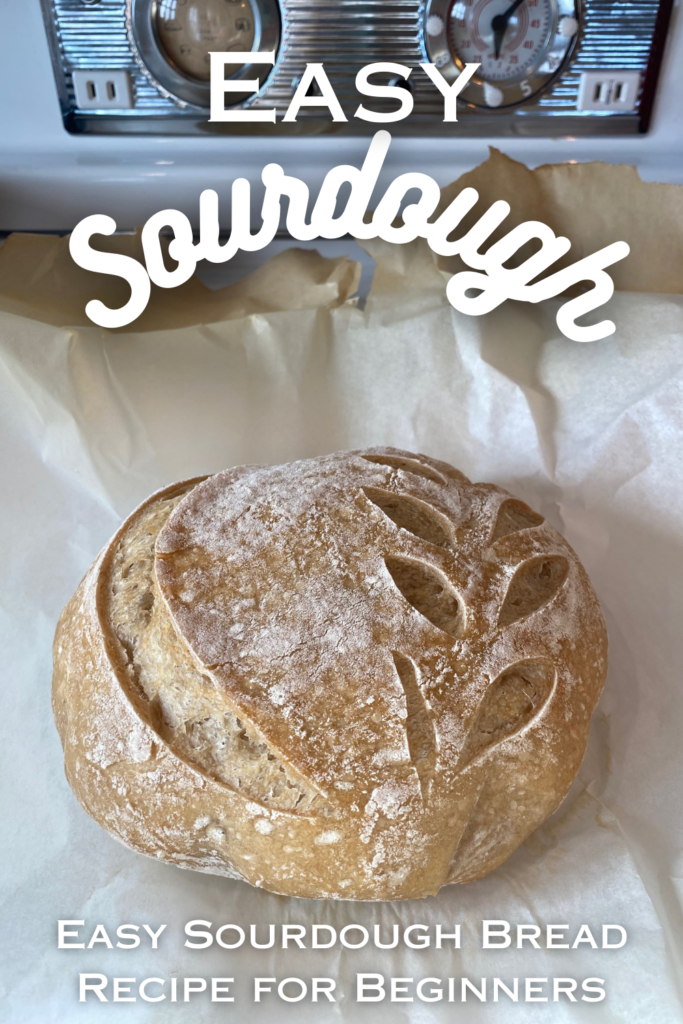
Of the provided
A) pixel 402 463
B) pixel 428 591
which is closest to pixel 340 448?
pixel 402 463

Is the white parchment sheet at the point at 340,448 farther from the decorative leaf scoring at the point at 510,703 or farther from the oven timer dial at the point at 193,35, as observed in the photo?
the oven timer dial at the point at 193,35

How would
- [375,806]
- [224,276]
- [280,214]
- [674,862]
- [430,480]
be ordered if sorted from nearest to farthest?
[375,806]
[674,862]
[430,480]
[280,214]
[224,276]

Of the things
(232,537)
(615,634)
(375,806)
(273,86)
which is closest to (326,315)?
(273,86)

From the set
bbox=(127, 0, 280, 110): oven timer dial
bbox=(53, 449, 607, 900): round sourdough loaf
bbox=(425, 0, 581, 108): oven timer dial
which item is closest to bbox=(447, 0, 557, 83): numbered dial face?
bbox=(425, 0, 581, 108): oven timer dial

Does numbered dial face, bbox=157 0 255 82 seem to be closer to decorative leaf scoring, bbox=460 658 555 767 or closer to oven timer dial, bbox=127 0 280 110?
oven timer dial, bbox=127 0 280 110

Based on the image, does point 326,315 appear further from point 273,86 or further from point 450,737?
point 450,737
